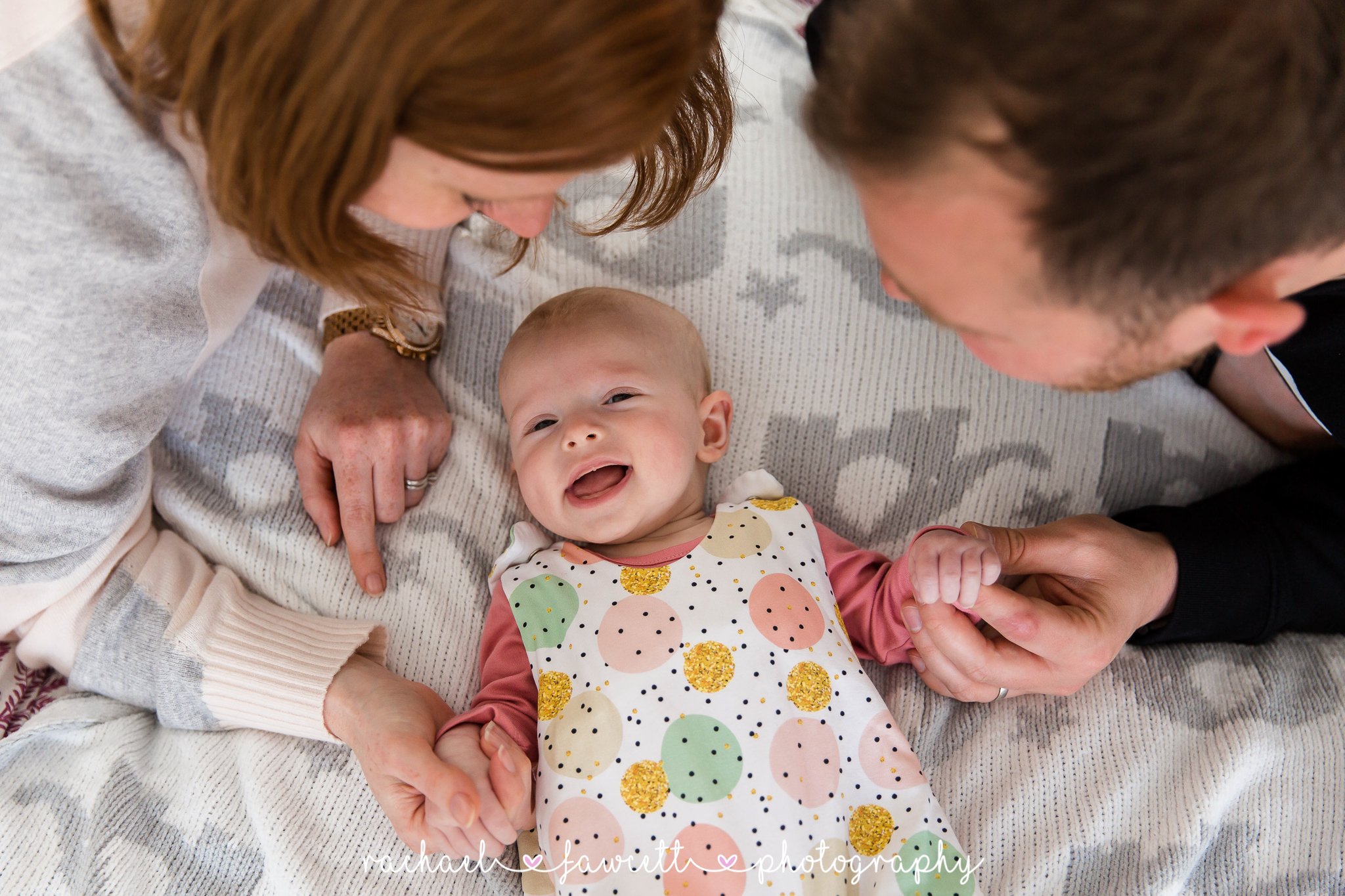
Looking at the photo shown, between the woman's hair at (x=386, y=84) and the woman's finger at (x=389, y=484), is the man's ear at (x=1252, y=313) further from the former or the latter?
the woman's finger at (x=389, y=484)

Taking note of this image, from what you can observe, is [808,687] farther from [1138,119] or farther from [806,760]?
[1138,119]

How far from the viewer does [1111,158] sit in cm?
67

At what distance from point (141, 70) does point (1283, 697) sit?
1.46 metres

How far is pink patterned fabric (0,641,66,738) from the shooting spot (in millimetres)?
1195

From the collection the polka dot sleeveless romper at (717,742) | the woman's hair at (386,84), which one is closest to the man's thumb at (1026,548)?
the polka dot sleeveless romper at (717,742)

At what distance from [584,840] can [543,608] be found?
279 millimetres

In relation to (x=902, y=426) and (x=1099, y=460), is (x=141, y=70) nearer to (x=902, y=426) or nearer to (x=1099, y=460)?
(x=902, y=426)

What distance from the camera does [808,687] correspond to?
1.11 meters

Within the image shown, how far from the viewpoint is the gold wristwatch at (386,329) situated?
1387 mm

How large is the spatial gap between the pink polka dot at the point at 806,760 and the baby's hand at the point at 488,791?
0.29 m

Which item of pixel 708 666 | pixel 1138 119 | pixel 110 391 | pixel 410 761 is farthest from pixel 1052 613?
pixel 110 391

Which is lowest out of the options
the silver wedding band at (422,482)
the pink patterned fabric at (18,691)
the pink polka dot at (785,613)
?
the pink patterned fabric at (18,691)

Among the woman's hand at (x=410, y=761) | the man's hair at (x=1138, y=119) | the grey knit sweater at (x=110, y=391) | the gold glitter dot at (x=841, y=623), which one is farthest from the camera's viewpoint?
the gold glitter dot at (x=841, y=623)

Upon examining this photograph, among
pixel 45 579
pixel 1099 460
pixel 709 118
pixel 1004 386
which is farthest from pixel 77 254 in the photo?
pixel 1099 460
